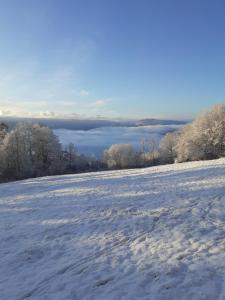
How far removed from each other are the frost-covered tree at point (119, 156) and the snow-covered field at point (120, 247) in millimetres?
73028

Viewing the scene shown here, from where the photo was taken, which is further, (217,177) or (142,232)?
(217,177)

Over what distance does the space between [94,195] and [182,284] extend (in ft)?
44.3

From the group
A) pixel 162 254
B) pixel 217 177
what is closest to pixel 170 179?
pixel 217 177

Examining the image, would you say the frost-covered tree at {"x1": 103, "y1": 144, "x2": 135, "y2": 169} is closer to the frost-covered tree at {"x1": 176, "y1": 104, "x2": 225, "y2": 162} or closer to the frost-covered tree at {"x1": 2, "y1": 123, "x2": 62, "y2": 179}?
the frost-covered tree at {"x1": 2, "y1": 123, "x2": 62, "y2": 179}

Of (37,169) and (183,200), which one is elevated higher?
(183,200)

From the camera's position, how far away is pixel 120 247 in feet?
36.2

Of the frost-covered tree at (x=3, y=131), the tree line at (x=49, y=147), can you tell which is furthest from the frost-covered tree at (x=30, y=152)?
the frost-covered tree at (x=3, y=131)

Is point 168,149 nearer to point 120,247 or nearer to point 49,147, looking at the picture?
point 49,147

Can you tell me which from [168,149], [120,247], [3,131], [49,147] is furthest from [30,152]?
[120,247]

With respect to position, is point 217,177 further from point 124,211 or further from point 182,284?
point 182,284

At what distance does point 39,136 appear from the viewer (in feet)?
228

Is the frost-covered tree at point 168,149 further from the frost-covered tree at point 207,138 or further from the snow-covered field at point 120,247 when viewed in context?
the snow-covered field at point 120,247

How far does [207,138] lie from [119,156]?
3909 centimetres

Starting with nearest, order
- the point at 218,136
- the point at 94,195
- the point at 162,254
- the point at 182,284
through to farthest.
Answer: the point at 182,284 → the point at 162,254 → the point at 94,195 → the point at 218,136
